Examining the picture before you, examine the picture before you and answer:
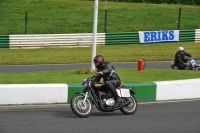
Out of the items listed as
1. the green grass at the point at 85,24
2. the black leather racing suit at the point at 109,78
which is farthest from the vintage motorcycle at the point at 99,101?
the green grass at the point at 85,24

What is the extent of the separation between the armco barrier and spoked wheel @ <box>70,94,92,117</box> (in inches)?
76.5

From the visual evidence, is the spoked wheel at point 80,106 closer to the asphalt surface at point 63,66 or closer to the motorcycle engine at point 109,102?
the motorcycle engine at point 109,102

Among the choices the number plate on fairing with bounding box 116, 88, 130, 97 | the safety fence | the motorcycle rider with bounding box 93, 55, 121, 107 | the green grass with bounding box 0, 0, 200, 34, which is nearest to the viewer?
the motorcycle rider with bounding box 93, 55, 121, 107

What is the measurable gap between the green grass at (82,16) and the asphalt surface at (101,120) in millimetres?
20851

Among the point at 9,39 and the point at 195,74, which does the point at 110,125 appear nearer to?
the point at 195,74

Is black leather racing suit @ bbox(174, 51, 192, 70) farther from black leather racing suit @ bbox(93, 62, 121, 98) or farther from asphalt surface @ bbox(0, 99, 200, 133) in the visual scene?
black leather racing suit @ bbox(93, 62, 121, 98)

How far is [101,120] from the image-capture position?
11.9 meters

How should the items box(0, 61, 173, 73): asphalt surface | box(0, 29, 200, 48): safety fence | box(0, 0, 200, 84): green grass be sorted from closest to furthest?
box(0, 61, 173, 73): asphalt surface
box(0, 0, 200, 84): green grass
box(0, 29, 200, 48): safety fence

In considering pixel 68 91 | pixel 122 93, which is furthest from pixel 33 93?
pixel 122 93

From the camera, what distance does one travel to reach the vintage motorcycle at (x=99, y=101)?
12211 mm

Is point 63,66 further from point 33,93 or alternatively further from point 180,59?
point 33,93

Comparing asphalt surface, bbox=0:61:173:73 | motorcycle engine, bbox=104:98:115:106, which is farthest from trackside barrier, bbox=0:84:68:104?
asphalt surface, bbox=0:61:173:73

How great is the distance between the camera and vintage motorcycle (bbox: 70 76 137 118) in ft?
40.1

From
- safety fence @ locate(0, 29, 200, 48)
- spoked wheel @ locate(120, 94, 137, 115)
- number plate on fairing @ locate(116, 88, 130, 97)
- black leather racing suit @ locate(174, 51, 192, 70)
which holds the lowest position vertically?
spoked wheel @ locate(120, 94, 137, 115)
